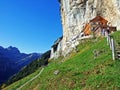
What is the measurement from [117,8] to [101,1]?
52.4 feet

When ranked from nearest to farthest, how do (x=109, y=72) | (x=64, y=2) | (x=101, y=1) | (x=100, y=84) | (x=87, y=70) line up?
(x=100, y=84) < (x=109, y=72) < (x=87, y=70) < (x=101, y=1) < (x=64, y=2)

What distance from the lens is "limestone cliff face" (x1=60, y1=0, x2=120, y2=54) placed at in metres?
89.2

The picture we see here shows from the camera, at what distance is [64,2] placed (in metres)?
121

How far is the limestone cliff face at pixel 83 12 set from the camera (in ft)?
293

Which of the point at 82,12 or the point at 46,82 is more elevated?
the point at 82,12

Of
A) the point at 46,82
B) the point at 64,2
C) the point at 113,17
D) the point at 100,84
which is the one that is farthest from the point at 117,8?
the point at 100,84

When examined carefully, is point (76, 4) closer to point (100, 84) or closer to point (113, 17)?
point (113, 17)

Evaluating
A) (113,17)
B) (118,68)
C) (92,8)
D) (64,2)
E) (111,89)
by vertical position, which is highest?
(64,2)

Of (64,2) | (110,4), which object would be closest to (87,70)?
(110,4)

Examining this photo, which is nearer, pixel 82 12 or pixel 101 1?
pixel 101 1

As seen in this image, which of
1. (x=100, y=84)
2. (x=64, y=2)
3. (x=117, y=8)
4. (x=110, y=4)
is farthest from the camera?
(x=64, y=2)

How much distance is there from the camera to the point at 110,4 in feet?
299

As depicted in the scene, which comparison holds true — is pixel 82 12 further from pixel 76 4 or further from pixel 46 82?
pixel 46 82

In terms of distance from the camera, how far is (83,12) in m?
108
